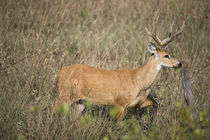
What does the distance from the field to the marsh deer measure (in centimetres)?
28

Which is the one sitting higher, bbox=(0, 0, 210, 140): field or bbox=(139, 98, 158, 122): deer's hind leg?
bbox=(0, 0, 210, 140): field

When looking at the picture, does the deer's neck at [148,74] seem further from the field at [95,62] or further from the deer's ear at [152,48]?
the field at [95,62]

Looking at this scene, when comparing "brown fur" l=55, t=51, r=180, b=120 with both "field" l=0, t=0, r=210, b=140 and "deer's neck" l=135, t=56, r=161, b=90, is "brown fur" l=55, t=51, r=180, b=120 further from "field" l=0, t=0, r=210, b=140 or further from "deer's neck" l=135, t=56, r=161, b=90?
"field" l=0, t=0, r=210, b=140

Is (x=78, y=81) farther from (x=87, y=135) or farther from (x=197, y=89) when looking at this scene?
(x=197, y=89)

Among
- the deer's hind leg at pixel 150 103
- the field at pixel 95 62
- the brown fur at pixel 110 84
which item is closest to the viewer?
the field at pixel 95 62

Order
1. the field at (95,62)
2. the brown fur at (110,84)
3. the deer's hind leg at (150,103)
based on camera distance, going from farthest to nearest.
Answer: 1. the deer's hind leg at (150,103)
2. the brown fur at (110,84)
3. the field at (95,62)

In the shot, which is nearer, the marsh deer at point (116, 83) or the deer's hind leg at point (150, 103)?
the marsh deer at point (116, 83)

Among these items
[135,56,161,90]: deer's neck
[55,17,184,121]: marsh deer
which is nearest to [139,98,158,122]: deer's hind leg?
[55,17,184,121]: marsh deer

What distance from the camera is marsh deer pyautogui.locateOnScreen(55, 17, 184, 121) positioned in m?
5.02

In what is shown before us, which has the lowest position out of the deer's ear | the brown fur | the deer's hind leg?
the deer's hind leg

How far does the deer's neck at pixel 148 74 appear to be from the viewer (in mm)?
5083

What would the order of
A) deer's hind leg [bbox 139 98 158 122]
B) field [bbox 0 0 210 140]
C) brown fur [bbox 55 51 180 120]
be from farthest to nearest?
deer's hind leg [bbox 139 98 158 122] < brown fur [bbox 55 51 180 120] < field [bbox 0 0 210 140]

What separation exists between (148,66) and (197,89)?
980mm

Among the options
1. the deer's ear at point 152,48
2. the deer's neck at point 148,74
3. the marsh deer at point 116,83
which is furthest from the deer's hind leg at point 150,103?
the deer's ear at point 152,48
